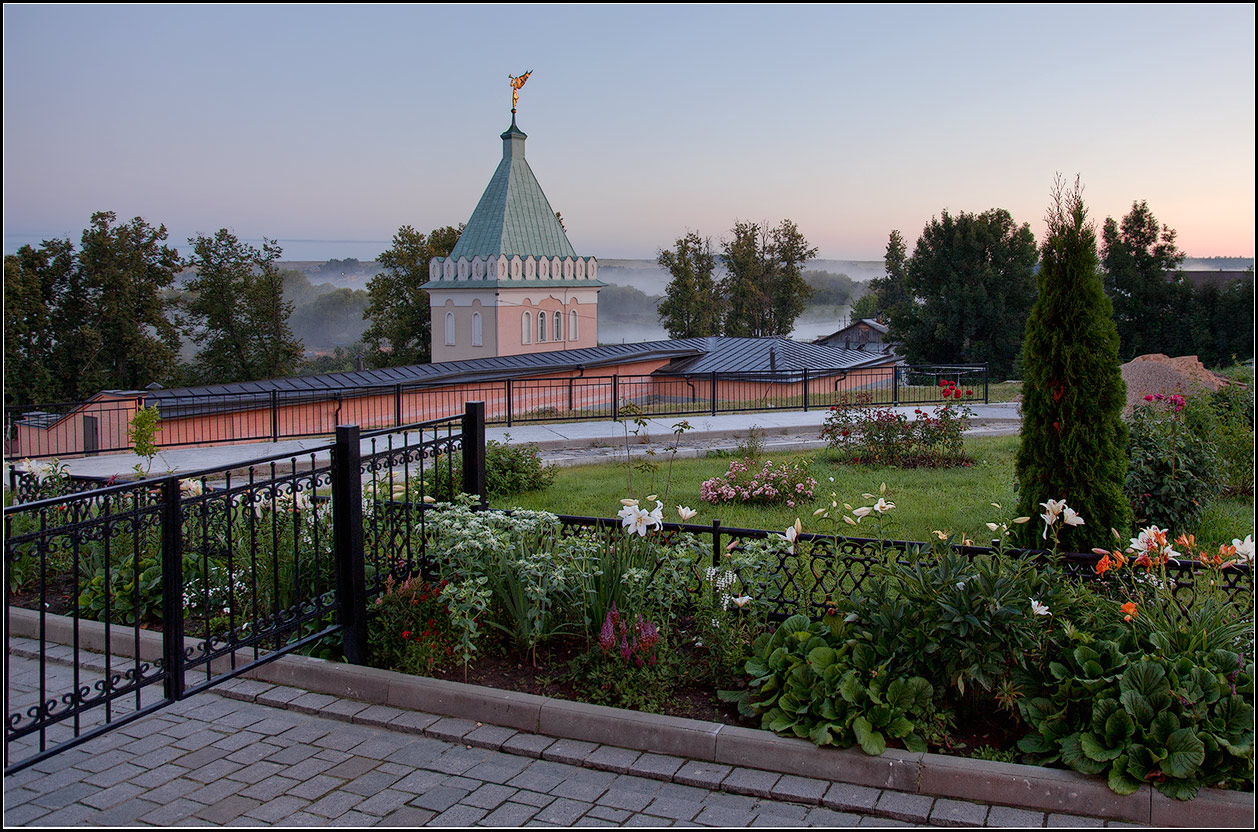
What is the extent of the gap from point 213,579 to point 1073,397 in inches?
200

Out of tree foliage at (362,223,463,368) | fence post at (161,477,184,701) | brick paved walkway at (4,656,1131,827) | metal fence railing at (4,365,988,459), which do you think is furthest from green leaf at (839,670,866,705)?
tree foliage at (362,223,463,368)

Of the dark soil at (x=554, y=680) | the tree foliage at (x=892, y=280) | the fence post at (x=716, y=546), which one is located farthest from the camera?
the tree foliage at (x=892, y=280)

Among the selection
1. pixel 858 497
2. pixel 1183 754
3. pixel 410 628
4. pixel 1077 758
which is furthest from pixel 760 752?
pixel 858 497

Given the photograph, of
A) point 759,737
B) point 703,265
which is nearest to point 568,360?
point 759,737

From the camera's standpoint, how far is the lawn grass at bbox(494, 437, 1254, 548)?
7.67 meters

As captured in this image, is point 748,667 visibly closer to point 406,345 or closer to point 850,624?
point 850,624

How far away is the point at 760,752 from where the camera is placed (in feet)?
13.3

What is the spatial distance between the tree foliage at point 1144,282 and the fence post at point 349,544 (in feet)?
161

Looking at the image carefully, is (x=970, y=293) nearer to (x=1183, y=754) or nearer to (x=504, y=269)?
(x=504, y=269)

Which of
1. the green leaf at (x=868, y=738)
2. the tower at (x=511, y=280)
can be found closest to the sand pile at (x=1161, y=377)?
the green leaf at (x=868, y=738)

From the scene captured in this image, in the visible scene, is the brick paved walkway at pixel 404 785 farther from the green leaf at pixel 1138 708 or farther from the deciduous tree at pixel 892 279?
the deciduous tree at pixel 892 279

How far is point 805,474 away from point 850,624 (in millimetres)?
4606

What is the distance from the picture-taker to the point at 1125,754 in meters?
3.70

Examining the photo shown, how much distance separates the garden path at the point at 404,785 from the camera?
12.0ft
